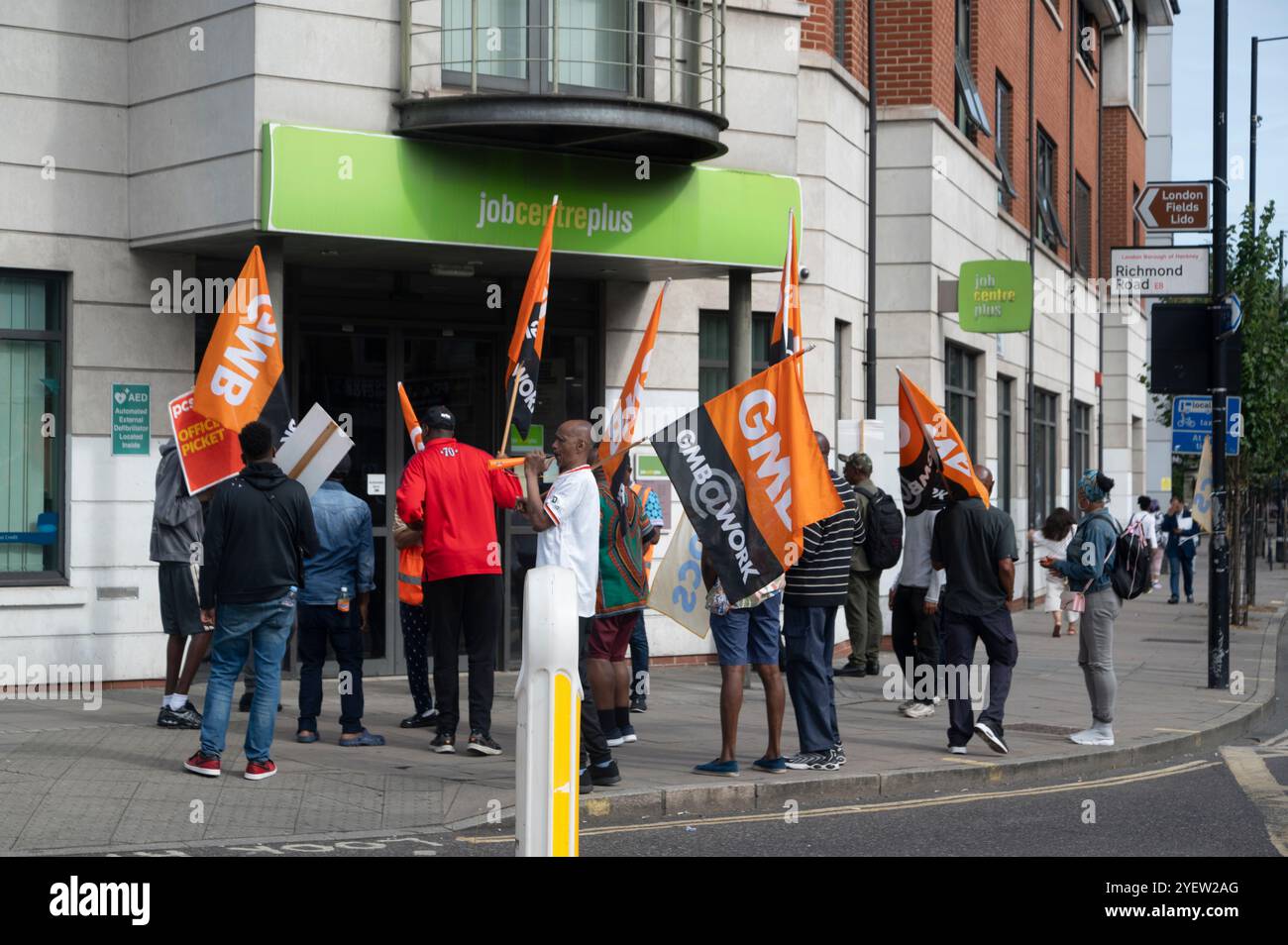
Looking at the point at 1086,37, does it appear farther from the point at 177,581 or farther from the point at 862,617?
the point at 177,581

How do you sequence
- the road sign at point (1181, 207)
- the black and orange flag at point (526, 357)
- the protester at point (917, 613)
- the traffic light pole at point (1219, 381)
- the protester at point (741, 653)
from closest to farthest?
the protester at point (741, 653) → the black and orange flag at point (526, 357) → the protester at point (917, 613) → the traffic light pole at point (1219, 381) → the road sign at point (1181, 207)

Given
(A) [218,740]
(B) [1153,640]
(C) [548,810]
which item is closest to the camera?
(C) [548,810]

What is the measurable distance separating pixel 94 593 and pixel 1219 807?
824cm

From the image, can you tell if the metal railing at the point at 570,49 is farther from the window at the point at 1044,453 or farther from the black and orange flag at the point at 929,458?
the window at the point at 1044,453

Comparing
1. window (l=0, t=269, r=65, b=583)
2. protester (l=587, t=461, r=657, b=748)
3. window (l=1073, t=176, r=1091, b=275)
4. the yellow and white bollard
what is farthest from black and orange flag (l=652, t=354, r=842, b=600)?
window (l=1073, t=176, r=1091, b=275)

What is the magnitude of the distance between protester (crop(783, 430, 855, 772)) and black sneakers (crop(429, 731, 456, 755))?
2.05 metres

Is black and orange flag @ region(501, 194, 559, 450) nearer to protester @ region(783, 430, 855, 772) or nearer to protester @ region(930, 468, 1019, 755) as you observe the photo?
protester @ region(783, 430, 855, 772)

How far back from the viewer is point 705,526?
30.7 feet

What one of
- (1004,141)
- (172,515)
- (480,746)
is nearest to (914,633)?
(480,746)

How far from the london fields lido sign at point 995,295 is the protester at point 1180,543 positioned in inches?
399

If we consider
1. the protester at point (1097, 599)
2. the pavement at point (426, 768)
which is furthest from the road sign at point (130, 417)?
the protester at point (1097, 599)

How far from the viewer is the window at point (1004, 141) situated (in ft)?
79.4
